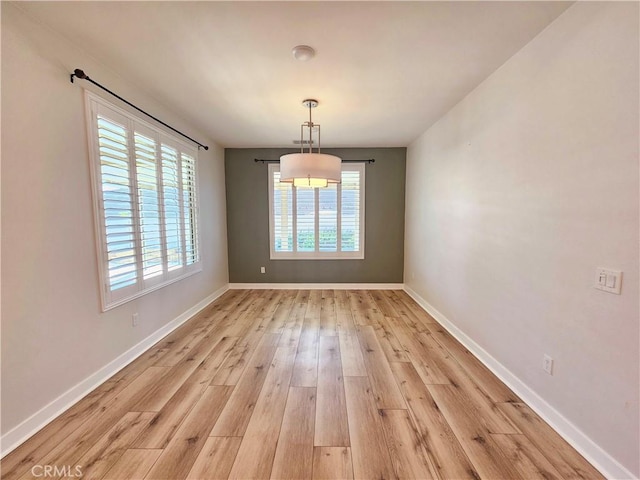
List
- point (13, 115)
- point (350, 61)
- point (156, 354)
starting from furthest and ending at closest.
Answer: point (156, 354) → point (350, 61) → point (13, 115)

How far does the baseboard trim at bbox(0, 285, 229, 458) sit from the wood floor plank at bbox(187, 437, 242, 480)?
3.50 feet

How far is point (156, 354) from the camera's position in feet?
→ 8.29

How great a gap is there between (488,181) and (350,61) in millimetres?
1552

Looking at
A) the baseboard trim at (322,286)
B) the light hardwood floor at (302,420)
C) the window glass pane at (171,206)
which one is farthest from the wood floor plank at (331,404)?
the baseboard trim at (322,286)

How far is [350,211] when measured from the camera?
475cm

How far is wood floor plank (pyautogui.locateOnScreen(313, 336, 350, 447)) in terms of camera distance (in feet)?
5.11

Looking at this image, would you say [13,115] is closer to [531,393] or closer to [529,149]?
[529,149]

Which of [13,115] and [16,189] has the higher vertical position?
[13,115]

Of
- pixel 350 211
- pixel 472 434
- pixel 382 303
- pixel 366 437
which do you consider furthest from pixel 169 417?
pixel 350 211

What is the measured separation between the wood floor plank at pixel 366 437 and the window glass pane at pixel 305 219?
2.98m

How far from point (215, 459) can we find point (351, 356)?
1.38 meters

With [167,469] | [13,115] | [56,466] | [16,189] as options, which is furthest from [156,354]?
[13,115]

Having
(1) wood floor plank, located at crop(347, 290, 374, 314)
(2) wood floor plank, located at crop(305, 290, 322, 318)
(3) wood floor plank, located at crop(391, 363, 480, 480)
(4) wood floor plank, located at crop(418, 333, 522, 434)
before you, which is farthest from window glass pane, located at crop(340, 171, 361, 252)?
(3) wood floor plank, located at crop(391, 363, 480, 480)

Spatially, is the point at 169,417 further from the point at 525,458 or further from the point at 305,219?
the point at 305,219
